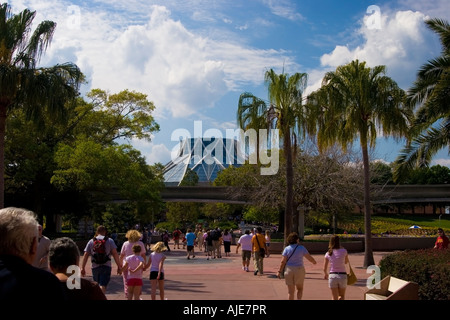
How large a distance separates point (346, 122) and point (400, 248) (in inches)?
622

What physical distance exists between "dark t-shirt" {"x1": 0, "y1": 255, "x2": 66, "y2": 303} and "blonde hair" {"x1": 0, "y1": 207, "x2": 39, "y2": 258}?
0.60 ft

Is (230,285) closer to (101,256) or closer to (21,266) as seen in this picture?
(101,256)

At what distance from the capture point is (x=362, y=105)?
18750mm

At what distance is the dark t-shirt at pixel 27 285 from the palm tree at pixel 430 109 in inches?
601

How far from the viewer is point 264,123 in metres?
18.2

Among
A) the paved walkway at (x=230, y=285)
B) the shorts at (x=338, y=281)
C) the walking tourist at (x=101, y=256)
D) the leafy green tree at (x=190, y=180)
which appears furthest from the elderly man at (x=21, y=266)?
the leafy green tree at (x=190, y=180)

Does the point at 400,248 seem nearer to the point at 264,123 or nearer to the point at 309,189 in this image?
the point at 309,189

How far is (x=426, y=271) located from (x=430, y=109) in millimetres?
7641

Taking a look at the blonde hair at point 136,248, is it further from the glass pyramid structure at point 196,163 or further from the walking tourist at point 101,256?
the glass pyramid structure at point 196,163

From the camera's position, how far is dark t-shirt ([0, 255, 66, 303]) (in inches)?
118

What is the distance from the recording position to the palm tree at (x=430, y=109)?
16.0 metres

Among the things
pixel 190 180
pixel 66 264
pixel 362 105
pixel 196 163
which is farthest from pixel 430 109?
pixel 196 163

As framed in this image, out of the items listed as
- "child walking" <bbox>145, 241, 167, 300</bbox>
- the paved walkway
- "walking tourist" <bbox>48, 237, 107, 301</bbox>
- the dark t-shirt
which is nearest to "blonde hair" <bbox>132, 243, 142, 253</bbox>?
"child walking" <bbox>145, 241, 167, 300</bbox>
